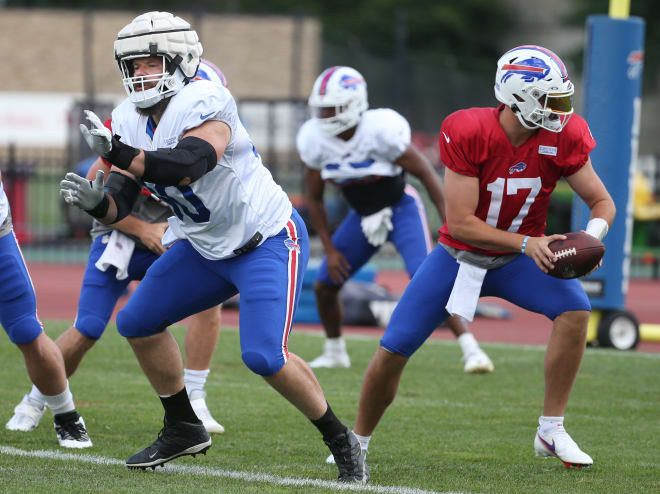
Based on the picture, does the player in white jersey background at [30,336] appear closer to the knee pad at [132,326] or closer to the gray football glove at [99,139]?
the knee pad at [132,326]

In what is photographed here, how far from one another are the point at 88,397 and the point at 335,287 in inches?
81.2

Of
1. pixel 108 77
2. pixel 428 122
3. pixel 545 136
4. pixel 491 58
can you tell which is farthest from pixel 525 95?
pixel 491 58

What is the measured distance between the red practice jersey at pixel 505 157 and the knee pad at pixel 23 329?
193cm

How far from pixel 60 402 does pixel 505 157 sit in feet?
7.57

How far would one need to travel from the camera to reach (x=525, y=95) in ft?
15.7

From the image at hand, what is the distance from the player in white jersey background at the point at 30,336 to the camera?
509 centimetres

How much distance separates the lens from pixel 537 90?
15.6 ft

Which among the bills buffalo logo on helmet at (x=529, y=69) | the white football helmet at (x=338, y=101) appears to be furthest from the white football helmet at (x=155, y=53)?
the white football helmet at (x=338, y=101)

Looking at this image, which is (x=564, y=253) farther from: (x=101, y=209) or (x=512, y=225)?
(x=101, y=209)

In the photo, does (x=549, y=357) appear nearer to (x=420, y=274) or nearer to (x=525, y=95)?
(x=420, y=274)

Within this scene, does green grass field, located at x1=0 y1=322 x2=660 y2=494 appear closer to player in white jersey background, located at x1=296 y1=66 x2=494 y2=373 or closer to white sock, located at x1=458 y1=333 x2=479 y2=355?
white sock, located at x1=458 y1=333 x2=479 y2=355

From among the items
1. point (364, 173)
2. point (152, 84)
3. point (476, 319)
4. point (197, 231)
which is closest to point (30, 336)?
point (197, 231)

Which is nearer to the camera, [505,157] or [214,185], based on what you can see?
[214,185]

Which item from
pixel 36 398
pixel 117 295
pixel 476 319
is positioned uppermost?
pixel 117 295
